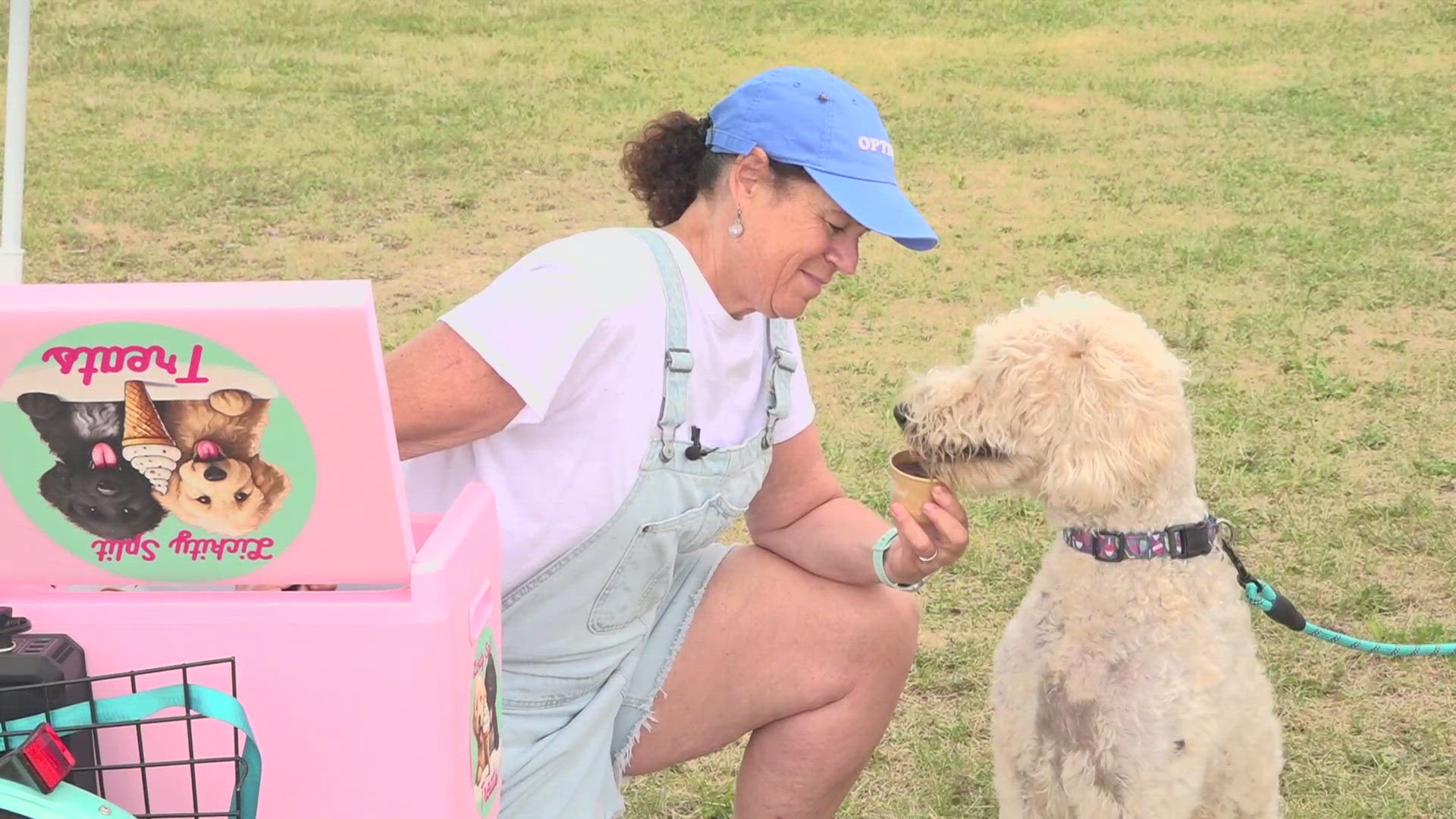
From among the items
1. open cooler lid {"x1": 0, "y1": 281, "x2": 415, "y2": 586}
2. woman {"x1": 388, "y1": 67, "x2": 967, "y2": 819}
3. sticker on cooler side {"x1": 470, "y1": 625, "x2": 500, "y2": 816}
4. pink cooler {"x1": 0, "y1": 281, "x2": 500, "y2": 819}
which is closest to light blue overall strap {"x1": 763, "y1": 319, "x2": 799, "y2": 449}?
woman {"x1": 388, "y1": 67, "x2": 967, "y2": 819}

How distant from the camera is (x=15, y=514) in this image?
1.37 meters

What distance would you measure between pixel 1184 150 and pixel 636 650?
303 inches

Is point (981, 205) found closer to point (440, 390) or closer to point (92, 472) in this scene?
point (440, 390)

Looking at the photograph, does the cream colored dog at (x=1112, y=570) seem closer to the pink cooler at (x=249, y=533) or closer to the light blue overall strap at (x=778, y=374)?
the light blue overall strap at (x=778, y=374)

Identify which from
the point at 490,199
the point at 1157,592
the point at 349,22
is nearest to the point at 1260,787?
the point at 1157,592

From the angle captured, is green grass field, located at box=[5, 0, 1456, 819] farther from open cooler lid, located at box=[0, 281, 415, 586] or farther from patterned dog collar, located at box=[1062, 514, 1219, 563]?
open cooler lid, located at box=[0, 281, 415, 586]

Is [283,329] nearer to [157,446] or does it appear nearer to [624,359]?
[157,446]

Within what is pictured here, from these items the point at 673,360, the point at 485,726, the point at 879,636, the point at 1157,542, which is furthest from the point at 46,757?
the point at 1157,542

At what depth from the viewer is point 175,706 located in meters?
1.37

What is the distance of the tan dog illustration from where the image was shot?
1311mm

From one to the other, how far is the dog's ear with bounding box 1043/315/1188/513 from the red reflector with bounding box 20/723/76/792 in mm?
1569

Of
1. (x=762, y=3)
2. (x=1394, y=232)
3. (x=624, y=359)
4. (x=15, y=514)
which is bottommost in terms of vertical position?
(x=1394, y=232)

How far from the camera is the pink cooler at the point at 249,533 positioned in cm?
127

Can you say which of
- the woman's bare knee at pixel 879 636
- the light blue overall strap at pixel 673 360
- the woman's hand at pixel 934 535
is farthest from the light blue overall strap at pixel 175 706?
the woman's bare knee at pixel 879 636
